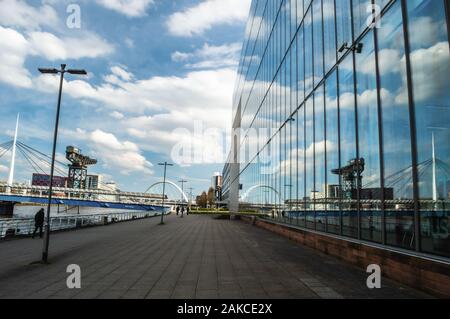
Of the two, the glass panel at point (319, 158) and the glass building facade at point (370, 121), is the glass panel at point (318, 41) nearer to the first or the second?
the glass building facade at point (370, 121)

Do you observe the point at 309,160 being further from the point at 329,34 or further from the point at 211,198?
the point at 211,198

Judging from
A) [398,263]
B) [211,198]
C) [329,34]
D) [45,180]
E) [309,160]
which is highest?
[45,180]

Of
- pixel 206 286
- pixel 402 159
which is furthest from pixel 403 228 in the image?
pixel 206 286

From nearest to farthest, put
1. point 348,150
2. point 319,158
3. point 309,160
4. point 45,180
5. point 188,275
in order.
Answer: point 188,275 < point 348,150 < point 319,158 < point 309,160 < point 45,180

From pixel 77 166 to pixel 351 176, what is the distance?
146 meters

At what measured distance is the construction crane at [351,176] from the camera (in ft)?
37.5

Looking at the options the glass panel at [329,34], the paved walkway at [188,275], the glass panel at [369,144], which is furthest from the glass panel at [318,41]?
the paved walkway at [188,275]

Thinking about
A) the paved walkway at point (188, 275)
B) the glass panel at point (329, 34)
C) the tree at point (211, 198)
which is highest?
the glass panel at point (329, 34)

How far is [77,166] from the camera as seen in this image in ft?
472

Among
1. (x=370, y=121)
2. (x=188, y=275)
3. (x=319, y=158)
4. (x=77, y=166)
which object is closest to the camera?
(x=188, y=275)

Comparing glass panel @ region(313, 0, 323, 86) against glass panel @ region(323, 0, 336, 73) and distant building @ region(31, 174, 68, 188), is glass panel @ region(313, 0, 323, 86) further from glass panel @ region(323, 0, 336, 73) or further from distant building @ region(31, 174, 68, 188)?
distant building @ region(31, 174, 68, 188)

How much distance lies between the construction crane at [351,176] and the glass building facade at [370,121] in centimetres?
4

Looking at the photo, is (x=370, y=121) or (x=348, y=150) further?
(x=348, y=150)

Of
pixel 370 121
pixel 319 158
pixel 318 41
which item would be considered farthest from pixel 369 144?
pixel 318 41
